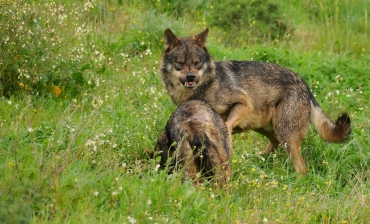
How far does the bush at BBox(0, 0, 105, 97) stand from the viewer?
8.28m

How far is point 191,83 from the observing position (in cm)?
777

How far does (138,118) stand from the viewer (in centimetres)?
794

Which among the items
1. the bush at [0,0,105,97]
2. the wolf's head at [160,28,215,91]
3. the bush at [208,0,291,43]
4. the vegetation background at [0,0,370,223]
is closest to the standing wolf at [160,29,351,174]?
the wolf's head at [160,28,215,91]

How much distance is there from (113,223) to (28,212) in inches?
24.2

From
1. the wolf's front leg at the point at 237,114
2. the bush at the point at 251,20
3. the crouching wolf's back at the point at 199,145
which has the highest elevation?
the crouching wolf's back at the point at 199,145

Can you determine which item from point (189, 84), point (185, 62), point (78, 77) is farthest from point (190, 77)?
point (78, 77)

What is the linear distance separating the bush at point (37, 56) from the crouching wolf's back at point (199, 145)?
7.76 ft

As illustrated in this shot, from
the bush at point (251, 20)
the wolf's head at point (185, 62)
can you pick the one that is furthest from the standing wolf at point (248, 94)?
the bush at point (251, 20)

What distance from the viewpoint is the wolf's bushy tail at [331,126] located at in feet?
25.9

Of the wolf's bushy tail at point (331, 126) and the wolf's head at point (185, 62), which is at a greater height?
the wolf's head at point (185, 62)

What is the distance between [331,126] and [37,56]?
368 cm

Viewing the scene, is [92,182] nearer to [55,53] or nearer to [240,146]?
[240,146]

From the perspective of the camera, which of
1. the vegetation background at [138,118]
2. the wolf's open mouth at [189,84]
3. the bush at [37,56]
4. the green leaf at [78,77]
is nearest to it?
the vegetation background at [138,118]

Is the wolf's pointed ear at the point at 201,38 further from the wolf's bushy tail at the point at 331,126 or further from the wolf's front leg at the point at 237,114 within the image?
the wolf's bushy tail at the point at 331,126
